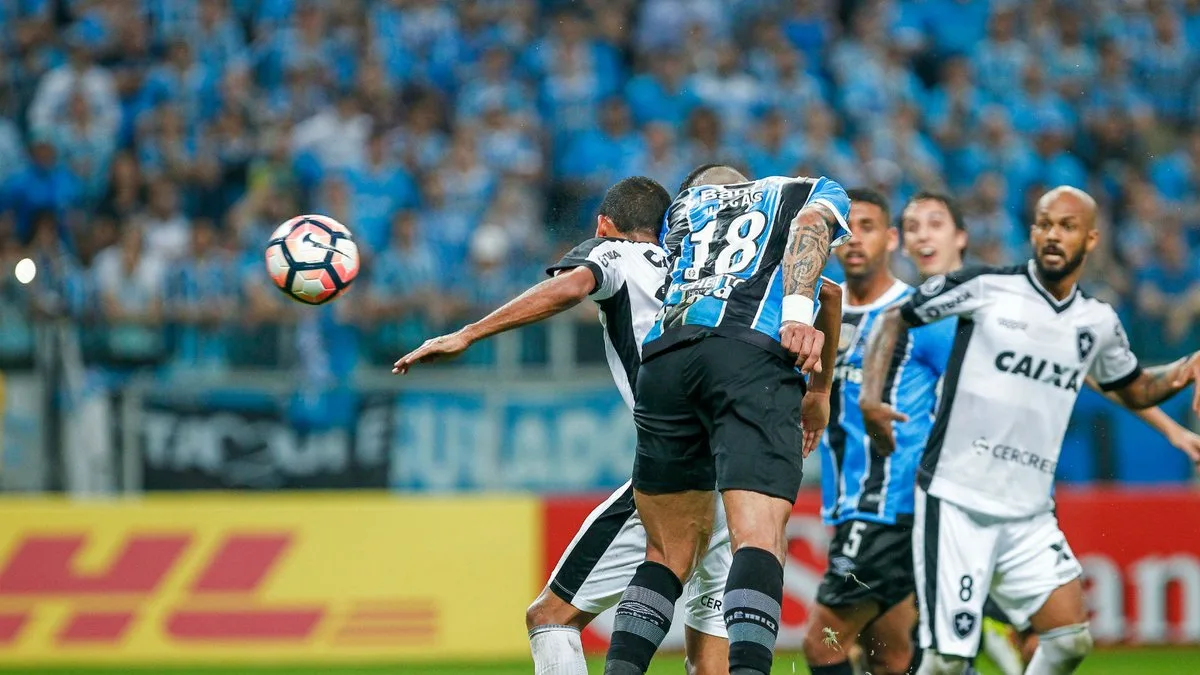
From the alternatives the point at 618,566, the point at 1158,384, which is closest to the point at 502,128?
the point at 1158,384

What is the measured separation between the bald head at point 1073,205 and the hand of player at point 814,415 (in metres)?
1.56

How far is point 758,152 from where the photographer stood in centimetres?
1523

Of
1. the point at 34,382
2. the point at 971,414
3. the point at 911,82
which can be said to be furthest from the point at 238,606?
the point at 911,82

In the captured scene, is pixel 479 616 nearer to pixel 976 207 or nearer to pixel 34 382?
pixel 34 382

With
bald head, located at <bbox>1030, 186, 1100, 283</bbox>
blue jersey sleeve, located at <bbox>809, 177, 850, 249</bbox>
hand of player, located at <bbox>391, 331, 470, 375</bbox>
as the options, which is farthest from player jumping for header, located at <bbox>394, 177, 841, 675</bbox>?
bald head, located at <bbox>1030, 186, 1100, 283</bbox>

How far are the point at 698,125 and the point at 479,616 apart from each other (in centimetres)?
575

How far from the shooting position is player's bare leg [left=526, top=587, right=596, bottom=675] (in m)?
6.38

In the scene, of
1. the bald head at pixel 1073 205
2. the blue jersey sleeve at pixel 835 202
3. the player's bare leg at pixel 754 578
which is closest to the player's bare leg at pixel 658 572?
the player's bare leg at pixel 754 578

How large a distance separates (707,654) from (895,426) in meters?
1.84

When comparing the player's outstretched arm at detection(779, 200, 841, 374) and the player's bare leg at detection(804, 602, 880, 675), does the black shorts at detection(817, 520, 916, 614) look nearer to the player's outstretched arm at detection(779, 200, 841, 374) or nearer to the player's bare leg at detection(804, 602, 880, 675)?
the player's bare leg at detection(804, 602, 880, 675)

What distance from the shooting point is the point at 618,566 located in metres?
6.54

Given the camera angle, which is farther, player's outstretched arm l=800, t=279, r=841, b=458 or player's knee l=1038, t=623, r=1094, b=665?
player's knee l=1038, t=623, r=1094, b=665

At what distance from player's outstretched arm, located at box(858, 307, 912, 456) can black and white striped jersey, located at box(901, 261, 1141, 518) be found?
3.6 inches

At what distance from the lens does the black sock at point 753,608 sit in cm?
545
